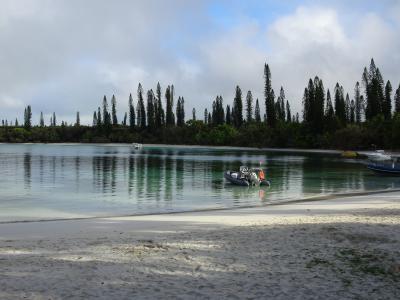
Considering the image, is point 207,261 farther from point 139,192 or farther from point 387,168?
point 387,168

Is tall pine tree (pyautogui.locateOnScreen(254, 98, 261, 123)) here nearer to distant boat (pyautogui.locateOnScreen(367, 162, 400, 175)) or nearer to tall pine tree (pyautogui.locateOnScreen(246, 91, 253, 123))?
tall pine tree (pyautogui.locateOnScreen(246, 91, 253, 123))

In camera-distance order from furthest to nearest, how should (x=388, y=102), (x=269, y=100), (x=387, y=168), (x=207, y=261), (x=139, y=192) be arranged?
(x=269, y=100)
(x=388, y=102)
(x=387, y=168)
(x=139, y=192)
(x=207, y=261)

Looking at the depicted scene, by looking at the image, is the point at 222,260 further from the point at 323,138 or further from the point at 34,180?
the point at 323,138

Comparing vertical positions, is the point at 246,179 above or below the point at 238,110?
below

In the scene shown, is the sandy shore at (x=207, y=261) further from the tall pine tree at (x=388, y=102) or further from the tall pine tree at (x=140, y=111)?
the tall pine tree at (x=140, y=111)

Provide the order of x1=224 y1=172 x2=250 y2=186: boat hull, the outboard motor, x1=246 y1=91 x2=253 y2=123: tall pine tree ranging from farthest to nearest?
x1=246 y1=91 x2=253 y2=123: tall pine tree → the outboard motor → x1=224 y1=172 x2=250 y2=186: boat hull

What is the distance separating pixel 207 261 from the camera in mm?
9875

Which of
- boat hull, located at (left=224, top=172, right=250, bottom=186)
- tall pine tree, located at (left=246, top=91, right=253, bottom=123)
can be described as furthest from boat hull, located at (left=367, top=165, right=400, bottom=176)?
tall pine tree, located at (left=246, top=91, right=253, bottom=123)

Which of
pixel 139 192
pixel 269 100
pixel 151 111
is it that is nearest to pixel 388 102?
pixel 269 100

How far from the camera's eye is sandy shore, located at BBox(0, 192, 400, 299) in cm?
781

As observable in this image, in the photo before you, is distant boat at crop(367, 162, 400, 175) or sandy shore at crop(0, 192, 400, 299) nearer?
sandy shore at crop(0, 192, 400, 299)

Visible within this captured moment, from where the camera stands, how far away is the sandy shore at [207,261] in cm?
781

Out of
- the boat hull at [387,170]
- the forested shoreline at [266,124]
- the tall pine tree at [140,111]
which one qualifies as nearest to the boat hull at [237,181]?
the boat hull at [387,170]

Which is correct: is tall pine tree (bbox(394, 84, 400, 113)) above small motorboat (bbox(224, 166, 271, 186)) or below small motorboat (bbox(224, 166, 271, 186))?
above
